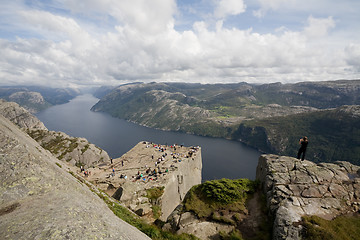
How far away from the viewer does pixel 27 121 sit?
497 feet

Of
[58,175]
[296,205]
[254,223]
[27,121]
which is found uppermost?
[58,175]

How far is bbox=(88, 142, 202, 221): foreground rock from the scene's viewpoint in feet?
86.2

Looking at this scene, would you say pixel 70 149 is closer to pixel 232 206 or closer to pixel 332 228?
pixel 232 206

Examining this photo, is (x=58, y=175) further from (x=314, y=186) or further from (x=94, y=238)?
A: (x=314, y=186)

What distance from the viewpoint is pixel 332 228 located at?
1289 cm

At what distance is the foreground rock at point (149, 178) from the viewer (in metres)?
26.3

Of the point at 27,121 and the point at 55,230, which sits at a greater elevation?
the point at 55,230

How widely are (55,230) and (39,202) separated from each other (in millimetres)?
3839

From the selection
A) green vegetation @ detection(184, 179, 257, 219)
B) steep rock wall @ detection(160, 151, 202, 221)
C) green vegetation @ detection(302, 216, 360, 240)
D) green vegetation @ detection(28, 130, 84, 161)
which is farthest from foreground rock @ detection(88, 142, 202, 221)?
green vegetation @ detection(28, 130, 84, 161)

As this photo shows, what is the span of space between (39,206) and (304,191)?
22.9 m

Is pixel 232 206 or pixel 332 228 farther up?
pixel 332 228

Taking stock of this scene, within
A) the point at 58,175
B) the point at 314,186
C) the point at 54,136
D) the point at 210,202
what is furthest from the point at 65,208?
the point at 54,136

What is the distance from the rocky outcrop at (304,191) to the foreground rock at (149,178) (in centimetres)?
1685

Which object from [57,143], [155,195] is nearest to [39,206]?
[155,195]
